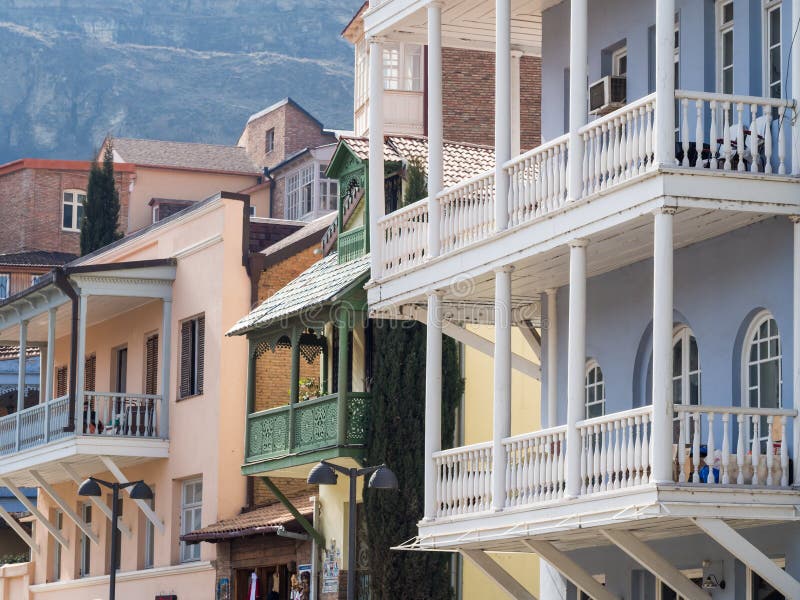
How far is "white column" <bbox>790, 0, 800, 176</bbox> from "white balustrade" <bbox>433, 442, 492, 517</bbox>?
4.95m

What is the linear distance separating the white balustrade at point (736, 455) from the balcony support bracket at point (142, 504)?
1912 centimetres

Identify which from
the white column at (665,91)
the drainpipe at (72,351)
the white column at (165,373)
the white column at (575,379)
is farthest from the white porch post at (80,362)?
the white column at (665,91)

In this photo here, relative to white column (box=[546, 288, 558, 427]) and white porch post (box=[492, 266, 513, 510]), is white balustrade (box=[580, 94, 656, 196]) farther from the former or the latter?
white column (box=[546, 288, 558, 427])

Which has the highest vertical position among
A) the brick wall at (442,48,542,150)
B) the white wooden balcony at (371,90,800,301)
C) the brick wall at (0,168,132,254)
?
the brick wall at (0,168,132,254)

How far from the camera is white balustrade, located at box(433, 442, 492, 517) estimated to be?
817 inches

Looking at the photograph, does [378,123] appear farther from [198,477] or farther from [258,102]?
[258,102]

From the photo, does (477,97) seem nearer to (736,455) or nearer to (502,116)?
(502,116)

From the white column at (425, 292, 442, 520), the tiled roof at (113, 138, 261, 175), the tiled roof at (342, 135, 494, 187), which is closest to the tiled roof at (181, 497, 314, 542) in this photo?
the tiled roof at (342, 135, 494, 187)

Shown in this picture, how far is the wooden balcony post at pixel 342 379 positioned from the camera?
27891 millimetres

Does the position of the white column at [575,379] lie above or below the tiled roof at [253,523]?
above

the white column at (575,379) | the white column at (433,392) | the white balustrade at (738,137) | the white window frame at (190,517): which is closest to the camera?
the white balustrade at (738,137)

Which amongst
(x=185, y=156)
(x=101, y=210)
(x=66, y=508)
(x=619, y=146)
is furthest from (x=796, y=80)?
(x=185, y=156)

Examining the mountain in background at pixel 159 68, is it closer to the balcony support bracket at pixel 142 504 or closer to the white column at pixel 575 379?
the balcony support bracket at pixel 142 504

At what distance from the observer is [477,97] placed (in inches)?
1476
